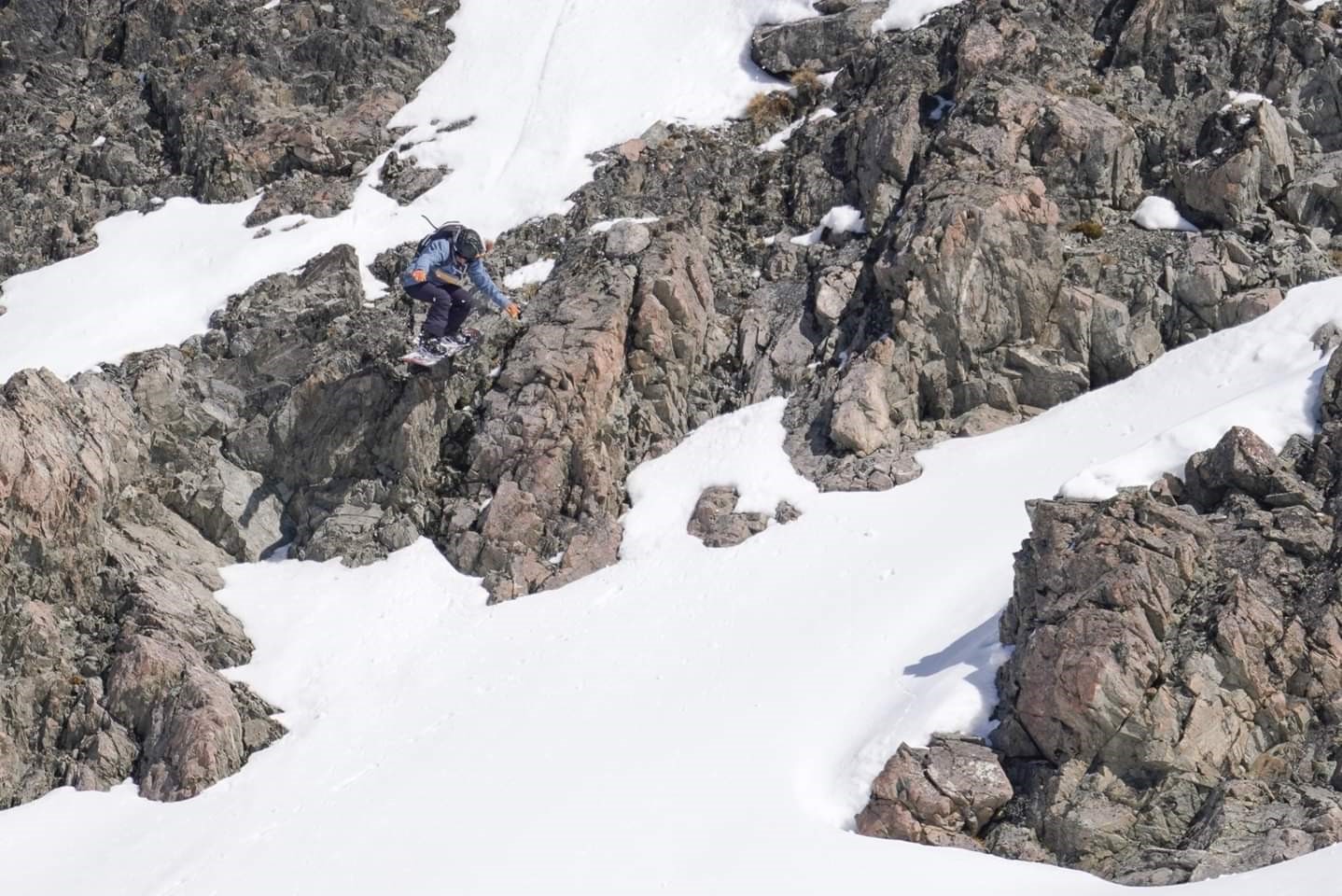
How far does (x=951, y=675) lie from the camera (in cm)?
1598

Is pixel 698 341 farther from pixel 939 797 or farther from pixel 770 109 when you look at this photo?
pixel 939 797

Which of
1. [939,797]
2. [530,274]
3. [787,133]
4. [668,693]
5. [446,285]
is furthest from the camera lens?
[787,133]

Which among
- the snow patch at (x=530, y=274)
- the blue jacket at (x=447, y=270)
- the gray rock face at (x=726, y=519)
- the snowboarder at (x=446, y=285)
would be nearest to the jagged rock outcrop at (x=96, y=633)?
the snowboarder at (x=446, y=285)

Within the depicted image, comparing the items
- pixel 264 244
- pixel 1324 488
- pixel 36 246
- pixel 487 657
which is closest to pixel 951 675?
pixel 1324 488

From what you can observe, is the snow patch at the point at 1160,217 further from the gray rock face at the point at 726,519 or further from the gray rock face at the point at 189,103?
the gray rock face at the point at 189,103

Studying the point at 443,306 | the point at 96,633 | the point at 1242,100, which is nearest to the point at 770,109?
the point at 1242,100

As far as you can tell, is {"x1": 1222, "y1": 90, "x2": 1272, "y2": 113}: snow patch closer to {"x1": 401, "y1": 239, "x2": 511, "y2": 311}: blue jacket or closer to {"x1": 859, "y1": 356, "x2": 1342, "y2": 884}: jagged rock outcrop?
{"x1": 859, "y1": 356, "x2": 1342, "y2": 884}: jagged rock outcrop

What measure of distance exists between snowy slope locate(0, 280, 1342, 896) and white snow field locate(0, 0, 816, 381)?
8.72 m

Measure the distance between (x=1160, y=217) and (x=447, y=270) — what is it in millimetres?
13268

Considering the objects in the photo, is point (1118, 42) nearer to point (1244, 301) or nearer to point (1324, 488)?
point (1244, 301)

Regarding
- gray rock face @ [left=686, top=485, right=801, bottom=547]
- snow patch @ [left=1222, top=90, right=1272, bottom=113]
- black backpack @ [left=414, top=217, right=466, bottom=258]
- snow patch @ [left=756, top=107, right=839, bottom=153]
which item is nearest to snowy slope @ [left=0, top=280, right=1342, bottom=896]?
gray rock face @ [left=686, top=485, right=801, bottom=547]

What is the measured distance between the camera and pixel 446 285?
2217 cm

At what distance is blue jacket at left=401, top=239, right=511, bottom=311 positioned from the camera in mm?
21742

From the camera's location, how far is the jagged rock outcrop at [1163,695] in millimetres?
13266
